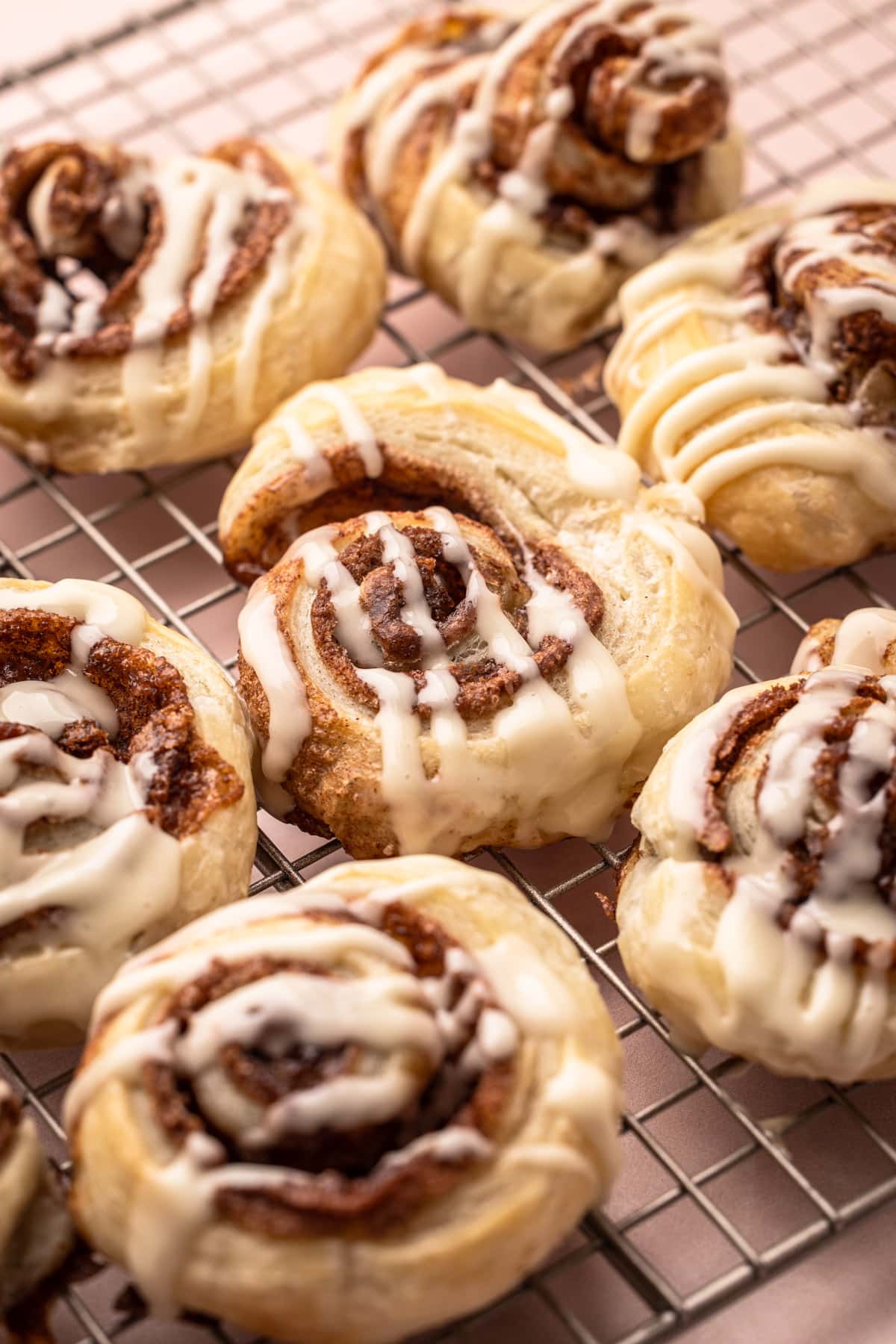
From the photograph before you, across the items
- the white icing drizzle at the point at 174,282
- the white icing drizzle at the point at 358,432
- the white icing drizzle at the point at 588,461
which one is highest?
the white icing drizzle at the point at 174,282

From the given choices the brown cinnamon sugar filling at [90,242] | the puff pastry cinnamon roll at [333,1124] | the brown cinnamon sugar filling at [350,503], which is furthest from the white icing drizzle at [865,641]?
the brown cinnamon sugar filling at [90,242]

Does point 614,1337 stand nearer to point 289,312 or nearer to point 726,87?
point 289,312

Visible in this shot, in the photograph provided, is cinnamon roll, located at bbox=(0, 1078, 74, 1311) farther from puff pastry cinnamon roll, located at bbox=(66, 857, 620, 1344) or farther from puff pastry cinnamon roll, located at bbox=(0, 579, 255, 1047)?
puff pastry cinnamon roll, located at bbox=(0, 579, 255, 1047)

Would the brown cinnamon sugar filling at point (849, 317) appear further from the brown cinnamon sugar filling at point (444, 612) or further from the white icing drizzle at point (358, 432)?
the white icing drizzle at point (358, 432)

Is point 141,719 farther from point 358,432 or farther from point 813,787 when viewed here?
point 813,787

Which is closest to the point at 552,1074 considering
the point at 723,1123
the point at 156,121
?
the point at 723,1123

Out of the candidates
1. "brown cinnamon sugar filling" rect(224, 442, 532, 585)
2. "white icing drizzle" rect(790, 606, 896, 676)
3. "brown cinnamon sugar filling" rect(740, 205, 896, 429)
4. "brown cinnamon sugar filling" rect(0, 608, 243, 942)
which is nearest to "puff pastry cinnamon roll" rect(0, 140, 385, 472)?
"brown cinnamon sugar filling" rect(224, 442, 532, 585)
